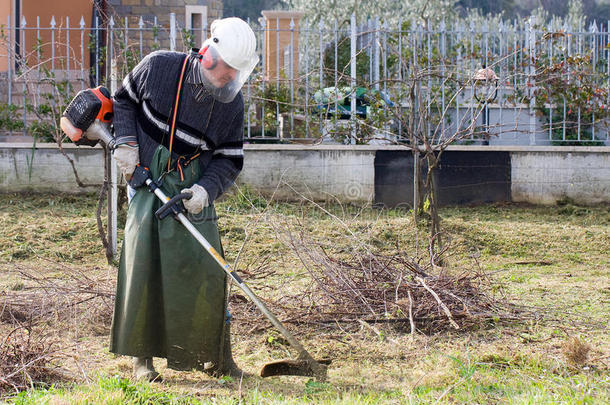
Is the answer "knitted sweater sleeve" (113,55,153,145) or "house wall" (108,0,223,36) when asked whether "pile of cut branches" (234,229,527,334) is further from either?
"house wall" (108,0,223,36)

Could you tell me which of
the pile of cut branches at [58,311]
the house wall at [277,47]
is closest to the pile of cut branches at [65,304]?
the pile of cut branches at [58,311]

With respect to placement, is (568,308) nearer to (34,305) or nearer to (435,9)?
(34,305)

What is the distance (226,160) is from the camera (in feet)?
13.5

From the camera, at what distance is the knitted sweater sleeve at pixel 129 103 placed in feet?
12.8

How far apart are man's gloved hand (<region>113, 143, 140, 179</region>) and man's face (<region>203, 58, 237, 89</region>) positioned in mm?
525

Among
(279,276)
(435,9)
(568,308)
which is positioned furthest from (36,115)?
(435,9)

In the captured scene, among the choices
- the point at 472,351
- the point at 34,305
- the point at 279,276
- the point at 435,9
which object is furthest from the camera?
the point at 435,9

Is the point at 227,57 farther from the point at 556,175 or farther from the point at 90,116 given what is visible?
the point at 556,175

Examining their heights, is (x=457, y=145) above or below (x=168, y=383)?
above

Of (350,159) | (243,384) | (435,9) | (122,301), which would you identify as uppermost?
(435,9)

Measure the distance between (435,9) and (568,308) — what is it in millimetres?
23936

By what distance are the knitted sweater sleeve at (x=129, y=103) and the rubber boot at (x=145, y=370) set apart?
3.58 feet

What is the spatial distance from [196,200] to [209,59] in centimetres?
69

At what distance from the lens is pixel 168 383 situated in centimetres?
383
